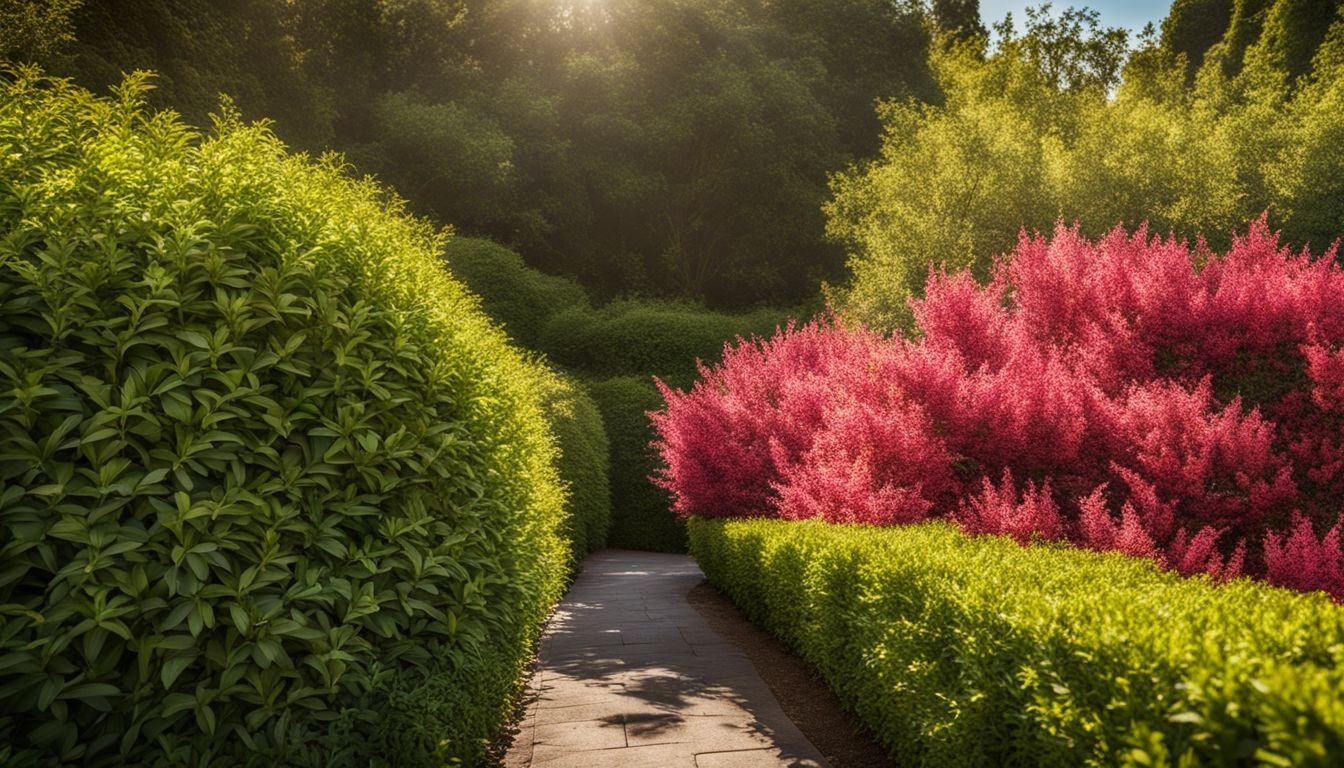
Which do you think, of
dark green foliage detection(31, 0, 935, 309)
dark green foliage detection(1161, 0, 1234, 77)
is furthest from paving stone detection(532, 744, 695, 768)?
dark green foliage detection(1161, 0, 1234, 77)

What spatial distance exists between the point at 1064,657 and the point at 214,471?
3213mm

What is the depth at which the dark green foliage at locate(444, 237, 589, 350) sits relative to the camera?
2703 cm

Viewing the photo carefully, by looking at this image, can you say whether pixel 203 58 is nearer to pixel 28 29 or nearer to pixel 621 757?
pixel 28 29

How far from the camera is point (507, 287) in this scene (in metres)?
28.0

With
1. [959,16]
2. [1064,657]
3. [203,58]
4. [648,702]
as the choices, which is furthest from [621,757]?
[959,16]

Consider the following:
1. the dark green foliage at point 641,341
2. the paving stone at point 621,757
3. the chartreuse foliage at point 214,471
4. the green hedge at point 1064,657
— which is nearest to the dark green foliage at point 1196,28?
the dark green foliage at point 641,341

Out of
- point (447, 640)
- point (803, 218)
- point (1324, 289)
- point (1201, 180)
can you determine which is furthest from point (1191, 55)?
point (447, 640)

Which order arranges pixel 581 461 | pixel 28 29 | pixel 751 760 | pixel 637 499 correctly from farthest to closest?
pixel 637 499 → pixel 581 461 → pixel 28 29 → pixel 751 760

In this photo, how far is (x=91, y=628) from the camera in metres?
2.79

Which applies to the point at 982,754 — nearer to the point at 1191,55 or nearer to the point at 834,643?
the point at 834,643

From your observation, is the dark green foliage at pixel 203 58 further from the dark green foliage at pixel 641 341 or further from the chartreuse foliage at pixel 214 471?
the chartreuse foliage at pixel 214 471

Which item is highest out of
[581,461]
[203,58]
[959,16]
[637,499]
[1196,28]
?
[959,16]

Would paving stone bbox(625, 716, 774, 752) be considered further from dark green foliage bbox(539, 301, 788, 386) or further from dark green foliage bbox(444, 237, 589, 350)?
dark green foliage bbox(444, 237, 589, 350)

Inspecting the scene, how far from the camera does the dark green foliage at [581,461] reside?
16.3 metres
